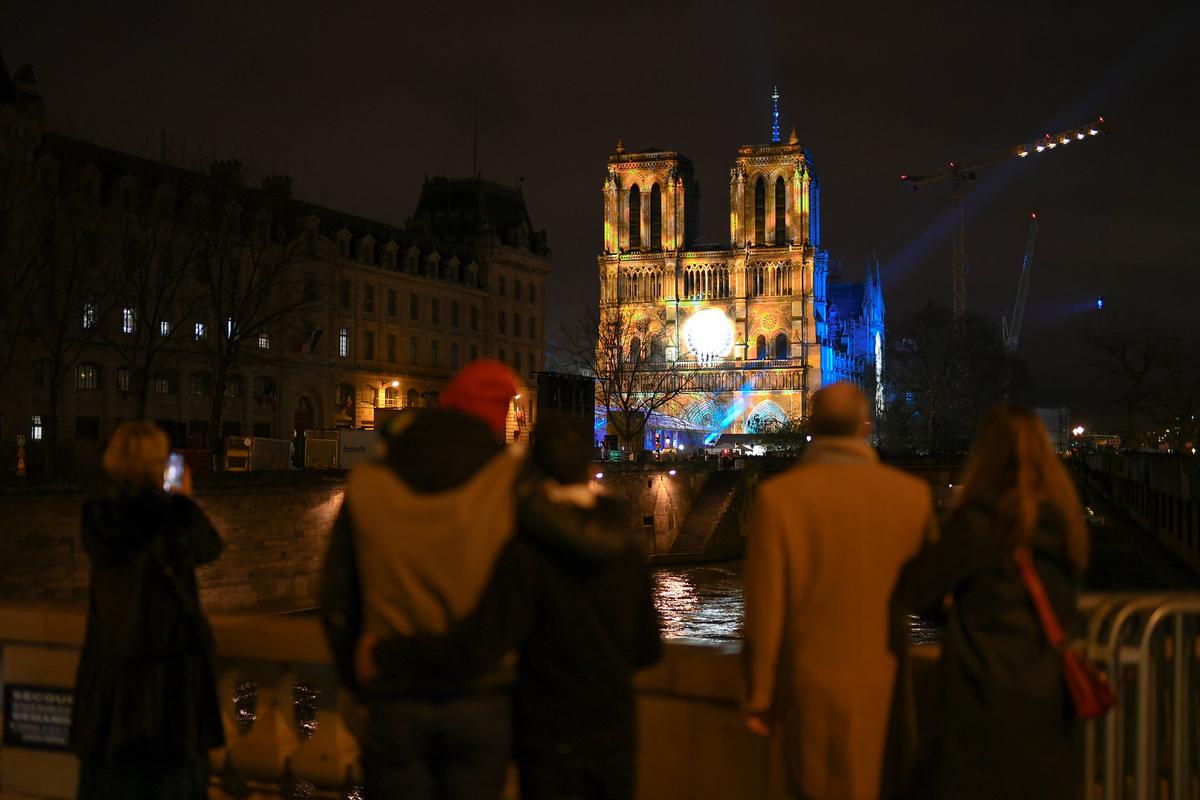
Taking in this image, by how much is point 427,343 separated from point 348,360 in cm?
806

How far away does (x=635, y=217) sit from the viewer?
123 metres

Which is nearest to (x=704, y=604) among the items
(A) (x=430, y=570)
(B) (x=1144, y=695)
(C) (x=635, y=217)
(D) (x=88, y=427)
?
(D) (x=88, y=427)

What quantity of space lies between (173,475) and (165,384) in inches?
2182

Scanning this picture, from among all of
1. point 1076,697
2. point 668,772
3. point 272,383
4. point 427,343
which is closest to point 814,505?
point 1076,697

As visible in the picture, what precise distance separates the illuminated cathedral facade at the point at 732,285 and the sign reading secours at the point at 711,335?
9 cm

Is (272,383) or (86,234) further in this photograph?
(272,383)

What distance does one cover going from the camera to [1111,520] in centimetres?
5591

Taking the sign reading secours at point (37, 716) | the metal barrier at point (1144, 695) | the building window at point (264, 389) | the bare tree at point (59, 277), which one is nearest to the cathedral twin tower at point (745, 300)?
the building window at point (264, 389)

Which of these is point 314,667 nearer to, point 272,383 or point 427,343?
point 272,383

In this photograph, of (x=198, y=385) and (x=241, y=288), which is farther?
(x=198, y=385)

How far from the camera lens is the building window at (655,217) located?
400ft

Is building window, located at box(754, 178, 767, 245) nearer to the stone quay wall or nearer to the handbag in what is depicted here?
the stone quay wall

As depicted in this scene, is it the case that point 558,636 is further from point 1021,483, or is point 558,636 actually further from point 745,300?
point 745,300

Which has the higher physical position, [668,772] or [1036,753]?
[1036,753]
